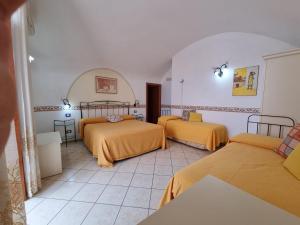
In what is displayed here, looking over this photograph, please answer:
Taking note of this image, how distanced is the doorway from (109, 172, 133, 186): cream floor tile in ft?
12.5

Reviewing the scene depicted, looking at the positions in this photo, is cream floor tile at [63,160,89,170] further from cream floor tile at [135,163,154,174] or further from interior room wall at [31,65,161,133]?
interior room wall at [31,65,161,133]

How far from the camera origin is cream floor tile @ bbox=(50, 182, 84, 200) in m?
1.81

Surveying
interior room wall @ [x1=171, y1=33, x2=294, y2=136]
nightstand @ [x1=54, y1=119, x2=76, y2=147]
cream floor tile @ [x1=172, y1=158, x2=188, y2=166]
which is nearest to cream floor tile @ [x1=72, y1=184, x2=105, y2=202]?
cream floor tile @ [x1=172, y1=158, x2=188, y2=166]

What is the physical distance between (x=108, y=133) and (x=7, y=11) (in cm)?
257

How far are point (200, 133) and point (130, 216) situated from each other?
7.51 feet

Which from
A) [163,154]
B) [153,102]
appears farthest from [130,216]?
[153,102]

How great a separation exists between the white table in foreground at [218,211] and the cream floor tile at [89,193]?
1.52 m

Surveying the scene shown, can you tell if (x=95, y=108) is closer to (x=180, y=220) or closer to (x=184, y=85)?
(x=184, y=85)

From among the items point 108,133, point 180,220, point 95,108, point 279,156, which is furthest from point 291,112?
point 95,108

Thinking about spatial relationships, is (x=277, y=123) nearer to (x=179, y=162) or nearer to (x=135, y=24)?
(x=179, y=162)

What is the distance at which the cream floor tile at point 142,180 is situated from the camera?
2053mm

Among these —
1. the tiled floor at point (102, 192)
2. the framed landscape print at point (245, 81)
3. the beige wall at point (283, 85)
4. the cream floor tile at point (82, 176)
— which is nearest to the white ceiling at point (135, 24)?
the beige wall at point (283, 85)

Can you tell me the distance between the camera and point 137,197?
71.0 inches

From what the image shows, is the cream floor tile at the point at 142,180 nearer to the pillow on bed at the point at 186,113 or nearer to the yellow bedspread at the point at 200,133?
the yellow bedspread at the point at 200,133
